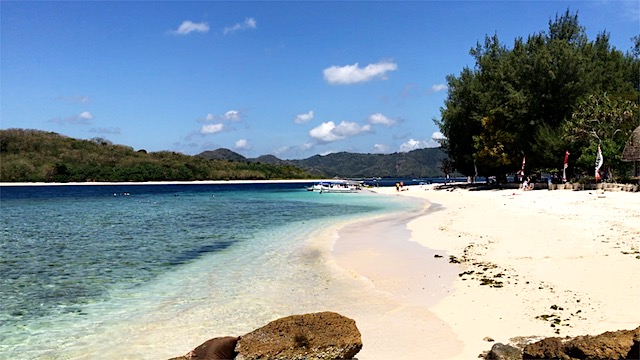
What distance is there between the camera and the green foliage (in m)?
148

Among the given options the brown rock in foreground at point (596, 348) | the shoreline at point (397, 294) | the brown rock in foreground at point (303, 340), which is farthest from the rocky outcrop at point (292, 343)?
the brown rock in foreground at point (596, 348)

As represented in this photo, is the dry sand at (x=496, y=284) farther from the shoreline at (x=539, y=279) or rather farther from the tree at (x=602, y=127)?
the tree at (x=602, y=127)

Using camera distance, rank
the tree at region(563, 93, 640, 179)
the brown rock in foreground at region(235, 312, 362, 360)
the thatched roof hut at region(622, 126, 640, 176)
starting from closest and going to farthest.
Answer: the brown rock in foreground at region(235, 312, 362, 360) → the thatched roof hut at region(622, 126, 640, 176) → the tree at region(563, 93, 640, 179)

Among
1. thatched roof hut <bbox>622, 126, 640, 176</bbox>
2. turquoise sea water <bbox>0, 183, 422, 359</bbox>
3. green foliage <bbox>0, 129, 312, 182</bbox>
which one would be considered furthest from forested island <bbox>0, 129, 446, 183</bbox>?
turquoise sea water <bbox>0, 183, 422, 359</bbox>

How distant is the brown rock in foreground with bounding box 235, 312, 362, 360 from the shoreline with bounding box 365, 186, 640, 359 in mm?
1811

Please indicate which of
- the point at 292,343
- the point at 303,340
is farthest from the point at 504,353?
the point at 292,343

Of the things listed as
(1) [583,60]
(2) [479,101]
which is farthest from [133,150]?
(1) [583,60]

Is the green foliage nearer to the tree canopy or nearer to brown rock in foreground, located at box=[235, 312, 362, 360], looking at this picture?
the tree canopy

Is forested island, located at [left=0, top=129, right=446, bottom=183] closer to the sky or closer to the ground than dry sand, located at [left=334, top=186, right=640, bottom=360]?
closer to the sky

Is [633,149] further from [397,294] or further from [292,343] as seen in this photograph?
[292,343]

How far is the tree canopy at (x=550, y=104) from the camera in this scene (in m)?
43.7

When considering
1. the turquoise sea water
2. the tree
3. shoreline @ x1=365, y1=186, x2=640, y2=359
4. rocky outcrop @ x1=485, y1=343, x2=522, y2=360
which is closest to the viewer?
rocky outcrop @ x1=485, y1=343, x2=522, y2=360

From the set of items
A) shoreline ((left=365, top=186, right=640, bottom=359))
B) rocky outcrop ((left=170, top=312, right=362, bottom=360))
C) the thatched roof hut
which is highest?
the thatched roof hut

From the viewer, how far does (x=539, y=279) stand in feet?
33.7
